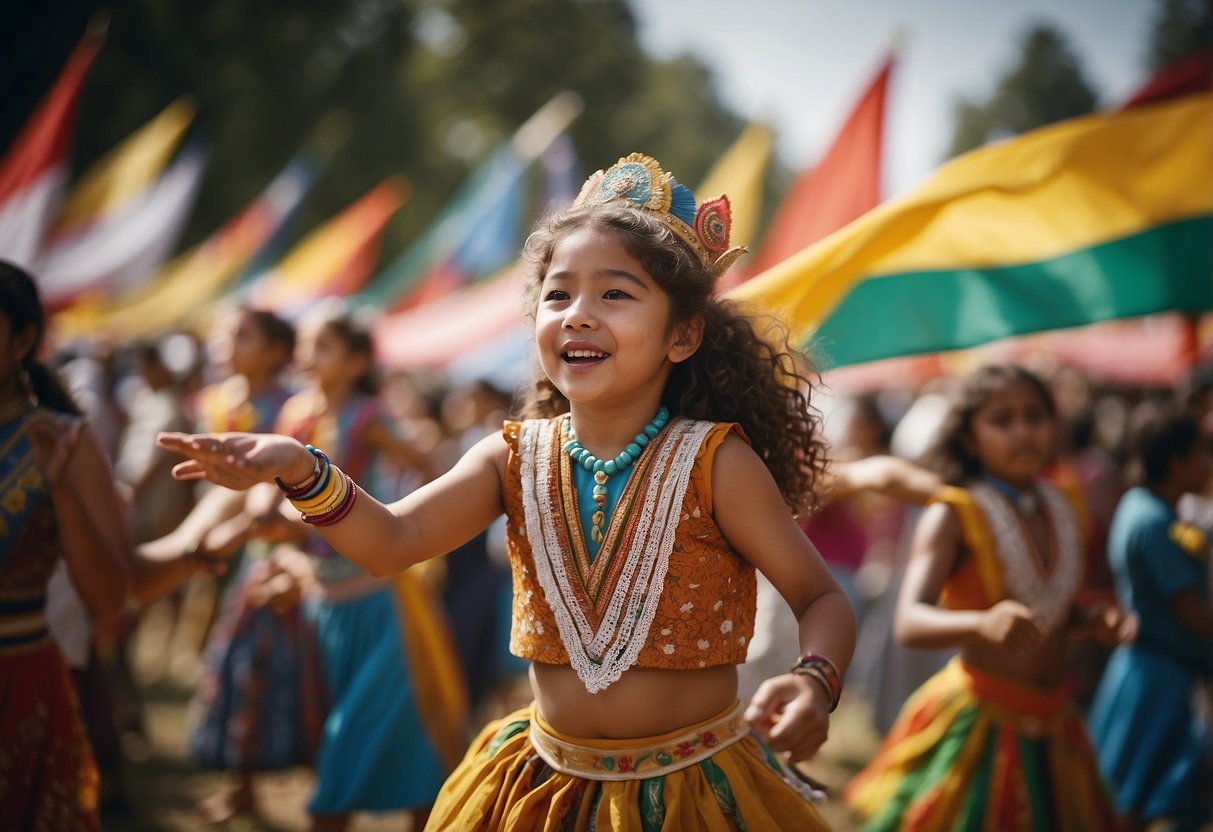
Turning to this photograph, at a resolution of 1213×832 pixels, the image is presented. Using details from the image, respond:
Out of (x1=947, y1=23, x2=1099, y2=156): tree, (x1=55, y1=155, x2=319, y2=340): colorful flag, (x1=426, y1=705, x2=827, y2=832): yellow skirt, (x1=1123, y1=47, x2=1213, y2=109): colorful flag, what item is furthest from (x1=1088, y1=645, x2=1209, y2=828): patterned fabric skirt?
(x1=947, y1=23, x2=1099, y2=156): tree

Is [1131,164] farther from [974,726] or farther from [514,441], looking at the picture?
[514,441]

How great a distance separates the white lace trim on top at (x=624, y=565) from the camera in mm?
2148

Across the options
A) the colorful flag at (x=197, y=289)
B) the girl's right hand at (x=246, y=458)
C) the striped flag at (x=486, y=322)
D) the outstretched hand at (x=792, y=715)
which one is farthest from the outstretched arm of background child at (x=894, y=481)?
the colorful flag at (x=197, y=289)

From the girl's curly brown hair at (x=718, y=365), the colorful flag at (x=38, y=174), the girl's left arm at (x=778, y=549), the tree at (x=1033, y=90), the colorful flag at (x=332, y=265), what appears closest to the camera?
the girl's left arm at (x=778, y=549)

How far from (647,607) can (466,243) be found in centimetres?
1046

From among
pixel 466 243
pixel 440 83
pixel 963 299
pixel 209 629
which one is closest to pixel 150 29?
pixel 466 243

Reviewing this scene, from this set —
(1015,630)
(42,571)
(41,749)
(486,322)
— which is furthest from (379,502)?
(486,322)

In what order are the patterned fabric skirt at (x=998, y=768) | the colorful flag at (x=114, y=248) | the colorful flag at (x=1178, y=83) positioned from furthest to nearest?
1. the colorful flag at (x=114, y=248)
2. the colorful flag at (x=1178, y=83)
3. the patterned fabric skirt at (x=998, y=768)

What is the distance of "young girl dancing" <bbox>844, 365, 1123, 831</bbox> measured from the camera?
3404mm

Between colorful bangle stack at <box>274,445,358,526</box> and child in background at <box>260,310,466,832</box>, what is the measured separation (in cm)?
184

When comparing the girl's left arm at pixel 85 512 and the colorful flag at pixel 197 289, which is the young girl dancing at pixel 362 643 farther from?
the colorful flag at pixel 197 289

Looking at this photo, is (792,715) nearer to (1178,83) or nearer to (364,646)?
(364,646)

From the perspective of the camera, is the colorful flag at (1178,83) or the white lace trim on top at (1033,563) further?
the colorful flag at (1178,83)

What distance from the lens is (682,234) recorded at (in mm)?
2312
